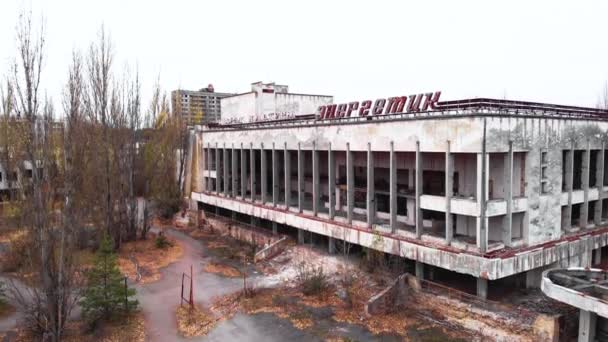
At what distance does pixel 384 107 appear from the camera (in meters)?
26.4

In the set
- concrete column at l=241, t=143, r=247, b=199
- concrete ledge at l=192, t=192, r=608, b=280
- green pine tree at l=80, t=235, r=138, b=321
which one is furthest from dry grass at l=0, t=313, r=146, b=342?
concrete column at l=241, t=143, r=247, b=199

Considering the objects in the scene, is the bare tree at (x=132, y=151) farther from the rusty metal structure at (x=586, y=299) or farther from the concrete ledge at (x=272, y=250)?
the rusty metal structure at (x=586, y=299)

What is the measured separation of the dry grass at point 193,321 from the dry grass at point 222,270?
601cm

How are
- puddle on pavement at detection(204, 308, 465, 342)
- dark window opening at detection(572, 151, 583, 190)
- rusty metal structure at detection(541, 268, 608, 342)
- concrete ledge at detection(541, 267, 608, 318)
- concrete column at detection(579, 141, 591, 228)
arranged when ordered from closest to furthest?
1. concrete ledge at detection(541, 267, 608, 318)
2. rusty metal structure at detection(541, 268, 608, 342)
3. puddle on pavement at detection(204, 308, 465, 342)
4. concrete column at detection(579, 141, 591, 228)
5. dark window opening at detection(572, 151, 583, 190)

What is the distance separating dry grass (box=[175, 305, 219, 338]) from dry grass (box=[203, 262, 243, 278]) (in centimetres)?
601

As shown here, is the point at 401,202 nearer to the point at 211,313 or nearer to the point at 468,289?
the point at 468,289

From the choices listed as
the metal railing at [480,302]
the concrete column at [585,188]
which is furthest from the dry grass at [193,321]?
the concrete column at [585,188]

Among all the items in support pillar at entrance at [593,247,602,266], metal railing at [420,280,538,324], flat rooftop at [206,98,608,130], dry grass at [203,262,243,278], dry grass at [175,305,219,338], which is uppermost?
flat rooftop at [206,98,608,130]

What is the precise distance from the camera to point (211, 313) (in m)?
22.8

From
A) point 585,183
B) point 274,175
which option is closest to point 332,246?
point 274,175

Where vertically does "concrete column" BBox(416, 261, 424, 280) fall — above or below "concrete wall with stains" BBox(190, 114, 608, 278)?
below

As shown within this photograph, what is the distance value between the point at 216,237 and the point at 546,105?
2996cm

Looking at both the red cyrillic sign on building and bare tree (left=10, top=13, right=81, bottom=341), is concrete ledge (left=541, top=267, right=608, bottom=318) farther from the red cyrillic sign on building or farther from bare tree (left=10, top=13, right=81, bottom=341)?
bare tree (left=10, top=13, right=81, bottom=341)

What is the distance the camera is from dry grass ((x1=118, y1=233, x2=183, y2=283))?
1173 inches
